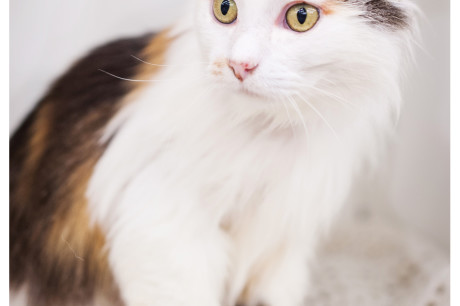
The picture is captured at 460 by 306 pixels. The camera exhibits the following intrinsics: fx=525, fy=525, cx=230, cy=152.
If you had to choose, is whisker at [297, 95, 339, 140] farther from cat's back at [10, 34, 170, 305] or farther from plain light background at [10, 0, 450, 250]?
cat's back at [10, 34, 170, 305]

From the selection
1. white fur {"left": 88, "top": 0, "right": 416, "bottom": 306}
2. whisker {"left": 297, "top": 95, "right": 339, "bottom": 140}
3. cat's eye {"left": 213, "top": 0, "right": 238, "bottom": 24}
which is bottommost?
white fur {"left": 88, "top": 0, "right": 416, "bottom": 306}

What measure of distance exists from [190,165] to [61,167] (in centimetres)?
24

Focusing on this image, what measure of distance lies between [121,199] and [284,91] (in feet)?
1.10

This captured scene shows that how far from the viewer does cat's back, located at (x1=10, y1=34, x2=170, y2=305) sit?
0.86 m

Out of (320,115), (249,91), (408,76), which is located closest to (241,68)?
(249,91)

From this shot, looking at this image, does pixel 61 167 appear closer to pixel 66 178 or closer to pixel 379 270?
pixel 66 178

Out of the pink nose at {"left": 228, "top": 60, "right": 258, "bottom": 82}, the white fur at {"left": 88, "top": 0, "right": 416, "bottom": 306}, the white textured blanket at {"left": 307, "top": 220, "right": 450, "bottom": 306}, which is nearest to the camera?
the pink nose at {"left": 228, "top": 60, "right": 258, "bottom": 82}

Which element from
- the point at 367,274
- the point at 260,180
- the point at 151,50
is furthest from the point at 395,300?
the point at 151,50

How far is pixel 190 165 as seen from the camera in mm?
822

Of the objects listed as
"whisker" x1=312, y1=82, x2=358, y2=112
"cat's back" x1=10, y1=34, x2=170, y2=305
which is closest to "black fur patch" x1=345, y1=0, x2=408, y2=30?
"whisker" x1=312, y1=82, x2=358, y2=112

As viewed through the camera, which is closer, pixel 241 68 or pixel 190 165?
pixel 241 68

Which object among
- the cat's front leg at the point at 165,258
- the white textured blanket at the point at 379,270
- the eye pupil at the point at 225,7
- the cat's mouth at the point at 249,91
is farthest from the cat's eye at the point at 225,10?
the white textured blanket at the point at 379,270

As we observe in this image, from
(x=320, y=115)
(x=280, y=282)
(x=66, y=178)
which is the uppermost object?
(x=320, y=115)

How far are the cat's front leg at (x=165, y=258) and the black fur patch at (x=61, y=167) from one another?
0.20 ft
